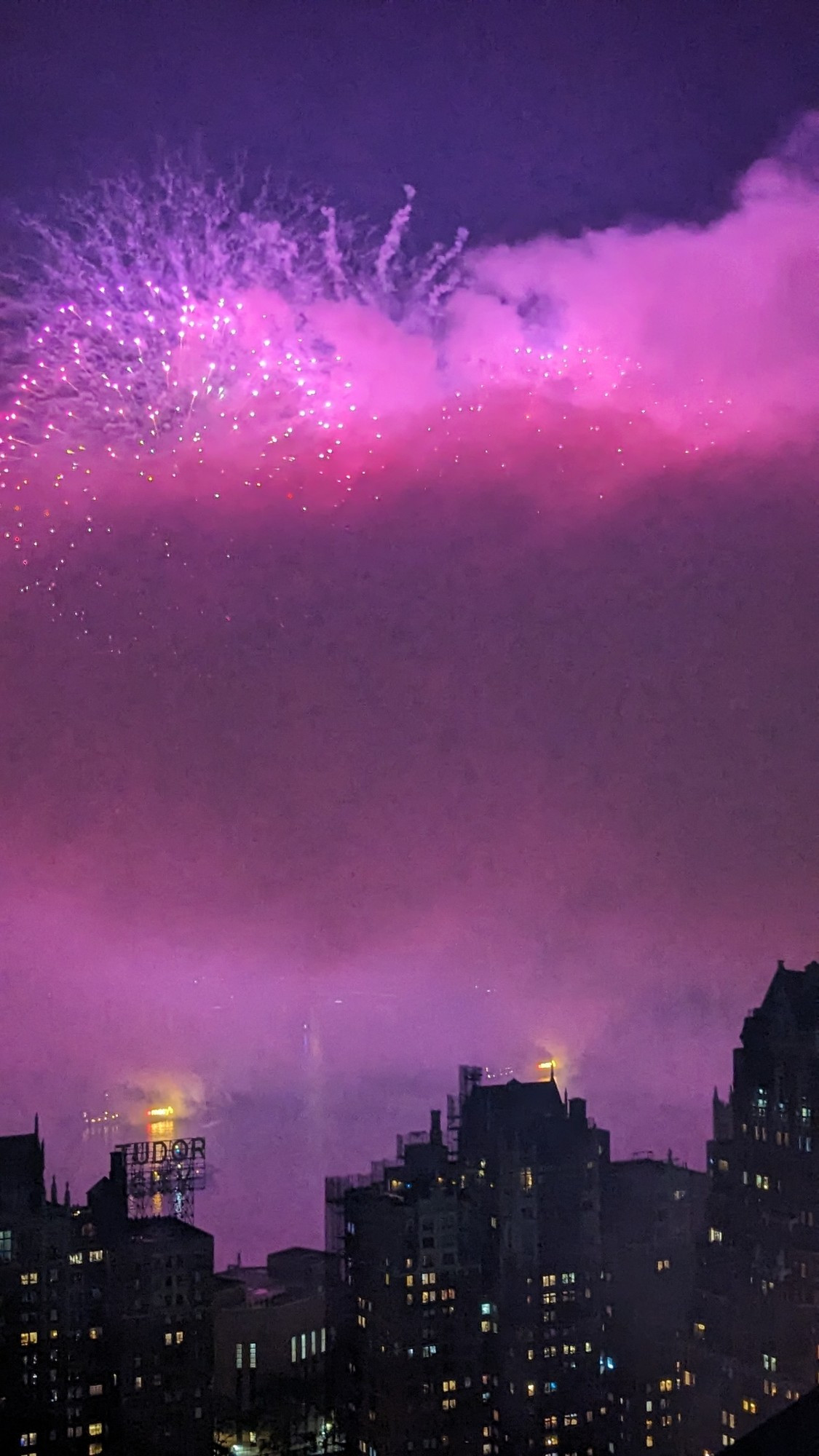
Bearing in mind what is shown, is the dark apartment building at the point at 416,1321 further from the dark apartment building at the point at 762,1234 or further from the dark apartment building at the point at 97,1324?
the dark apartment building at the point at 762,1234

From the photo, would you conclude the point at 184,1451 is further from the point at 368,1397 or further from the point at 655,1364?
the point at 655,1364

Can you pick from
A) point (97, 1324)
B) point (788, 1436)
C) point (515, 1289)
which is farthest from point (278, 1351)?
point (788, 1436)

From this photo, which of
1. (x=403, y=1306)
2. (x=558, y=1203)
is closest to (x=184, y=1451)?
(x=403, y=1306)

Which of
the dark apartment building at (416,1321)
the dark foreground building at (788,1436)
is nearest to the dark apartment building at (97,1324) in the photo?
the dark apartment building at (416,1321)

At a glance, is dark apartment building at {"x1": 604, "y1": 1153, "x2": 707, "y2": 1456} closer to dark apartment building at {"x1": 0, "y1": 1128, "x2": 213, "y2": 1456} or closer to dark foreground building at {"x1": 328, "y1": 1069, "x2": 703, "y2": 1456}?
dark foreground building at {"x1": 328, "y1": 1069, "x2": 703, "y2": 1456}

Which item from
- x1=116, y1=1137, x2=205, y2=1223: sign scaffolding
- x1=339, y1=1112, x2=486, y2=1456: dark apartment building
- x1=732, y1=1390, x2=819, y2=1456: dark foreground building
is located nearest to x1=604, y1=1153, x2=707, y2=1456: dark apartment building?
x1=339, y1=1112, x2=486, y2=1456: dark apartment building
